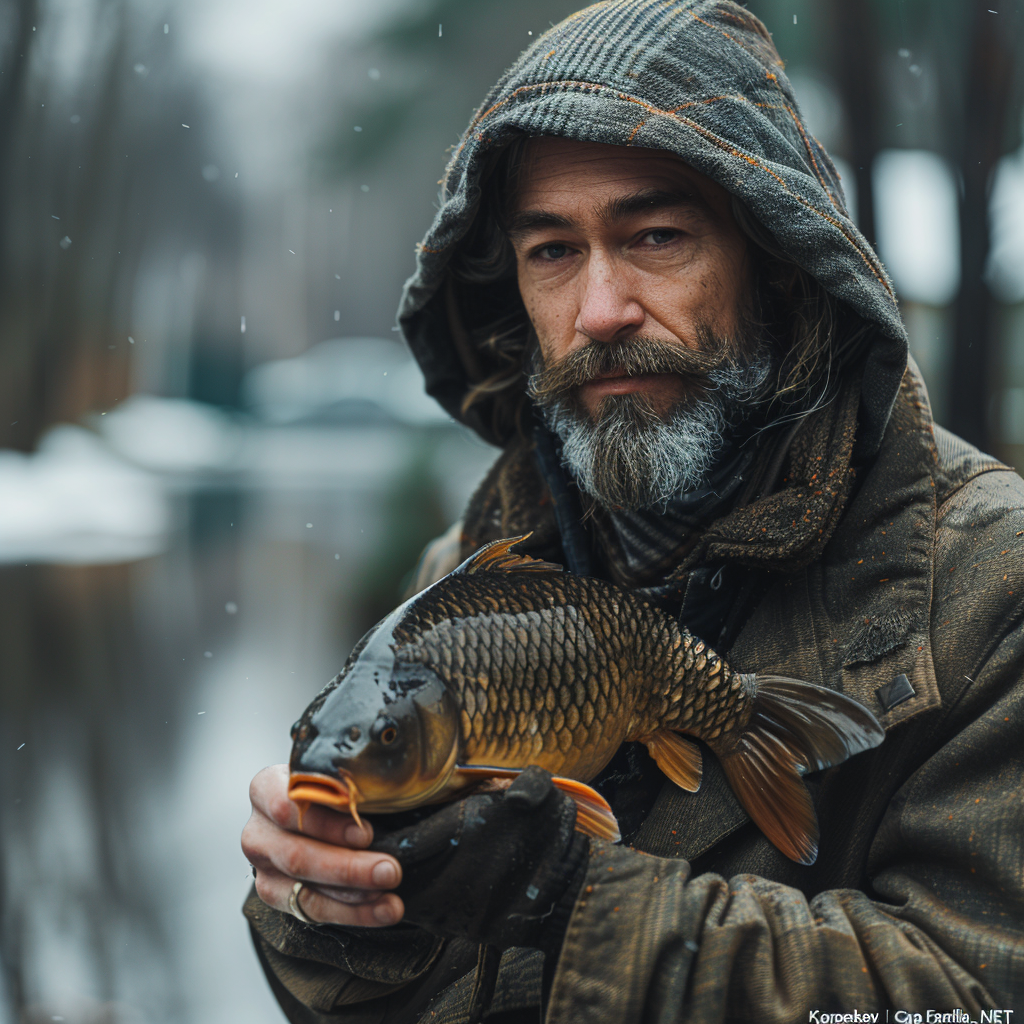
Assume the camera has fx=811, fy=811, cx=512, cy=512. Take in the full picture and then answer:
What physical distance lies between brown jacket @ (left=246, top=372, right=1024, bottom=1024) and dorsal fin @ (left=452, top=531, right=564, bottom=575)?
383 millimetres

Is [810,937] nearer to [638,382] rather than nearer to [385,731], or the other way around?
[385,731]

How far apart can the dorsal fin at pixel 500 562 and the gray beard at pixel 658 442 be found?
1.36 ft

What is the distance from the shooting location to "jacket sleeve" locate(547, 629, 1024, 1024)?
1.13 m

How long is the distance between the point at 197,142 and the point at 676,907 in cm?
890

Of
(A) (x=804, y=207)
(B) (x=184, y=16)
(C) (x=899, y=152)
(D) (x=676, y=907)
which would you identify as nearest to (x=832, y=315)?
(A) (x=804, y=207)

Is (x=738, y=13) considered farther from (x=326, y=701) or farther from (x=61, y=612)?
(x=61, y=612)

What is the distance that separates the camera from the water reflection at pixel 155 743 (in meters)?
3.85

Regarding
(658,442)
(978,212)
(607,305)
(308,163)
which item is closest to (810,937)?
(658,442)

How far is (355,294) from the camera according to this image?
8312mm

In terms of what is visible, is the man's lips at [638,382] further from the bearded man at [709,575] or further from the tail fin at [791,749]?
the tail fin at [791,749]

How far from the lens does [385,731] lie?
1.02m

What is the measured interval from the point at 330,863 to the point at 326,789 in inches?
6.1

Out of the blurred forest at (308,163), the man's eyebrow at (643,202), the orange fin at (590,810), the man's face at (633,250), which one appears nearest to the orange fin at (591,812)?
the orange fin at (590,810)

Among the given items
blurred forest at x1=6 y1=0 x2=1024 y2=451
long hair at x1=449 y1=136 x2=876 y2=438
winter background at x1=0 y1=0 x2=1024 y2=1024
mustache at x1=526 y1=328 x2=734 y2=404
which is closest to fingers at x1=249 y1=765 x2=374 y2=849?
mustache at x1=526 y1=328 x2=734 y2=404
